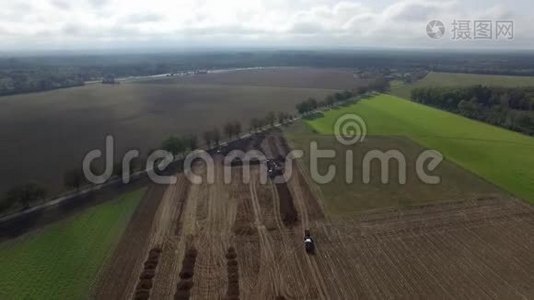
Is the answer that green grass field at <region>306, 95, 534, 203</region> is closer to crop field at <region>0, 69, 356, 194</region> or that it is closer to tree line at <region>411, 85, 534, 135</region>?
tree line at <region>411, 85, 534, 135</region>

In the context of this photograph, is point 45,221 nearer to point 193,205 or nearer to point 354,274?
point 193,205

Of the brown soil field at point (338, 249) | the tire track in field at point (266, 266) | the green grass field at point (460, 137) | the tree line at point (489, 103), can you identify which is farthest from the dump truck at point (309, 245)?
the tree line at point (489, 103)

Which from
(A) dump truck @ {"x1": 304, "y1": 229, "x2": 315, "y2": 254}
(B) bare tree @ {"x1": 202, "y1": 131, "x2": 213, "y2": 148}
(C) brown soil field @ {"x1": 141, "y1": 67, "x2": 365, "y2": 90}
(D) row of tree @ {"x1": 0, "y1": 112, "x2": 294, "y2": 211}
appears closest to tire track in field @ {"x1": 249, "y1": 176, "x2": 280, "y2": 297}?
(A) dump truck @ {"x1": 304, "y1": 229, "x2": 315, "y2": 254}

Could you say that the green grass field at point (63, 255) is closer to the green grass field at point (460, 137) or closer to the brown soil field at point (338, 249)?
the brown soil field at point (338, 249)

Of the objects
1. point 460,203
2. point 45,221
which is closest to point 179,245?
point 45,221

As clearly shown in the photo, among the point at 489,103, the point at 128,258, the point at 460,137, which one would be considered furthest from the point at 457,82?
the point at 128,258
